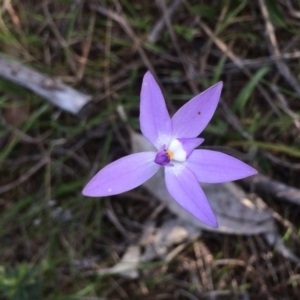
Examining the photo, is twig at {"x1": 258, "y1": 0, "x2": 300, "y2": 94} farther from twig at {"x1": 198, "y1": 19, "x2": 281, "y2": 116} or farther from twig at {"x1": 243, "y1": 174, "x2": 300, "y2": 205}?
twig at {"x1": 243, "y1": 174, "x2": 300, "y2": 205}

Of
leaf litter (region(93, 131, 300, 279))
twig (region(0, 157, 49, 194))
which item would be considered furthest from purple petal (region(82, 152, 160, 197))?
twig (region(0, 157, 49, 194))

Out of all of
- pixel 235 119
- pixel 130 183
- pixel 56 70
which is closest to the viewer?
pixel 130 183

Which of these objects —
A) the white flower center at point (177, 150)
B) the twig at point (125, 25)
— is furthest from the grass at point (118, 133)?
the white flower center at point (177, 150)

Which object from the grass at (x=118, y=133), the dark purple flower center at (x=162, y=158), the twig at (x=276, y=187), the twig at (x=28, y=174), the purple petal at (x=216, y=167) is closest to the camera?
the purple petal at (x=216, y=167)

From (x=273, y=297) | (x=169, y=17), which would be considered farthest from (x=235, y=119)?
(x=273, y=297)

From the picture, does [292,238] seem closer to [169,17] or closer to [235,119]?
[235,119]

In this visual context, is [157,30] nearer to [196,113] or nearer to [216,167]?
[196,113]

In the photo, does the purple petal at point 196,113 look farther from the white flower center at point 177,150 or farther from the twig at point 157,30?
the twig at point 157,30
